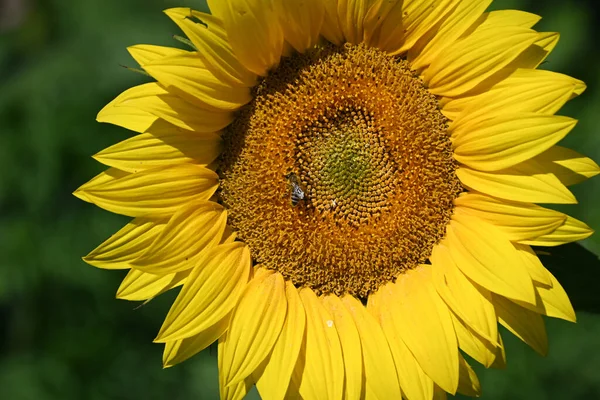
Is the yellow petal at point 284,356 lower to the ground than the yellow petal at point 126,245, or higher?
lower

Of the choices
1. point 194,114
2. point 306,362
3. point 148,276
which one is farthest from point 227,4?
point 306,362

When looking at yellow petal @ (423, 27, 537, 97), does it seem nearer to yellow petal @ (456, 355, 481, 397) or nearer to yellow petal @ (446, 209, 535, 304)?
yellow petal @ (446, 209, 535, 304)

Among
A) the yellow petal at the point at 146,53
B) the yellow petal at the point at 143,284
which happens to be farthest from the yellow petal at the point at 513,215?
the yellow petal at the point at 146,53

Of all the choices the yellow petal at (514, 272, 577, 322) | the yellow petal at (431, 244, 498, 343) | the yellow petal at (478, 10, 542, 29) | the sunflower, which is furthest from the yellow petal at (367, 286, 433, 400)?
the yellow petal at (478, 10, 542, 29)

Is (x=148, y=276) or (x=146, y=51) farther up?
(x=146, y=51)

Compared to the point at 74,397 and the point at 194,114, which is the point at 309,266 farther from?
the point at 74,397

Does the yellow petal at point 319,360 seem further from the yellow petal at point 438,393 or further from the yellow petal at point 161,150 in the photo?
the yellow petal at point 161,150

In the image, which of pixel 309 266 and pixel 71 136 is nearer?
pixel 309 266
